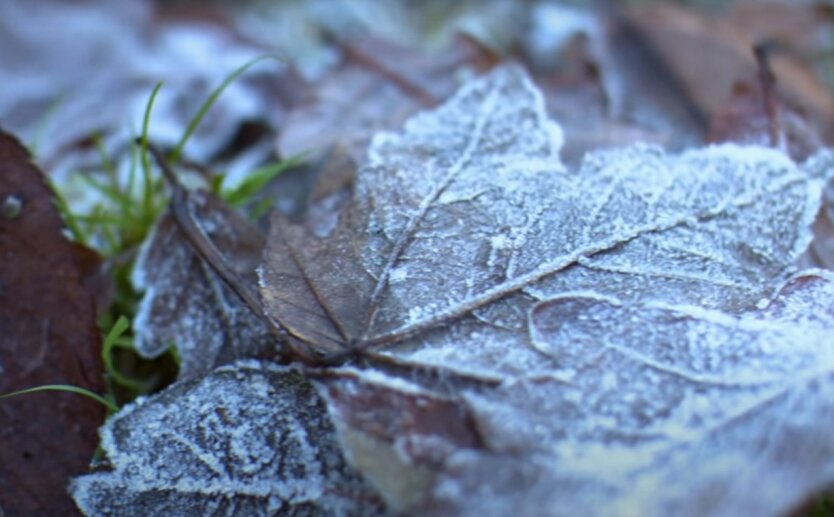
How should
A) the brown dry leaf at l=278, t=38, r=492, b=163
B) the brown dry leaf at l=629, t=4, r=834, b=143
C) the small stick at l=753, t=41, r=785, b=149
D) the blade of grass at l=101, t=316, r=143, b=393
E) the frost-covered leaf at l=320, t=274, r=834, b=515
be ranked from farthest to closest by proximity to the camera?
the brown dry leaf at l=629, t=4, r=834, b=143, the brown dry leaf at l=278, t=38, r=492, b=163, the small stick at l=753, t=41, r=785, b=149, the blade of grass at l=101, t=316, r=143, b=393, the frost-covered leaf at l=320, t=274, r=834, b=515

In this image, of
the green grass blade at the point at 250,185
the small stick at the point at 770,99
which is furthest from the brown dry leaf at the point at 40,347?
the small stick at the point at 770,99

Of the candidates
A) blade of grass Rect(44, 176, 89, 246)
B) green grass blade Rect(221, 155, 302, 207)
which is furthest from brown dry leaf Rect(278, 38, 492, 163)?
blade of grass Rect(44, 176, 89, 246)

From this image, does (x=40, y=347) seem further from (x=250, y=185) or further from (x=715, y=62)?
(x=715, y=62)

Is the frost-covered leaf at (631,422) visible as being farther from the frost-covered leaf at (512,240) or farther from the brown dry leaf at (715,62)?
the brown dry leaf at (715,62)

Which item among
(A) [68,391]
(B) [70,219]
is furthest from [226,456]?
(B) [70,219]

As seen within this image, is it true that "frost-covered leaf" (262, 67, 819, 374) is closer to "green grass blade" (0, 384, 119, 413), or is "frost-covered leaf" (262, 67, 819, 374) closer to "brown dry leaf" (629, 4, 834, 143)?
"green grass blade" (0, 384, 119, 413)

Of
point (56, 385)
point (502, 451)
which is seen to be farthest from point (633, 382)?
point (56, 385)

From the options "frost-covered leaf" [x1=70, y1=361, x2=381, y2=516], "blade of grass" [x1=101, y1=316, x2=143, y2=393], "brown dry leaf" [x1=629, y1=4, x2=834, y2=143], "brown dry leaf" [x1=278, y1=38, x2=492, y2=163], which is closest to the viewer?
"frost-covered leaf" [x1=70, y1=361, x2=381, y2=516]

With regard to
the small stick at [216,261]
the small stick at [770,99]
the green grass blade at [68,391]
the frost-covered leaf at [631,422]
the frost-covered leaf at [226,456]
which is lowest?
the green grass blade at [68,391]
